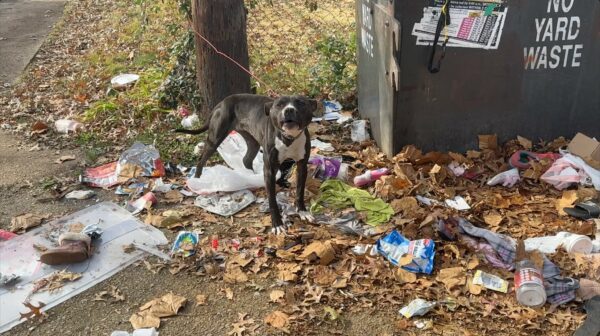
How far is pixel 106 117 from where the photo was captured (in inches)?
234

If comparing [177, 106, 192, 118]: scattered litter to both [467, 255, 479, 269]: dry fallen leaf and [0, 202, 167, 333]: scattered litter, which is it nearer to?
[0, 202, 167, 333]: scattered litter

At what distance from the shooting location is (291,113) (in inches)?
138

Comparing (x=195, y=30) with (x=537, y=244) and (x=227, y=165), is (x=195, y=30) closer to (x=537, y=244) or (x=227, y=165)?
(x=227, y=165)

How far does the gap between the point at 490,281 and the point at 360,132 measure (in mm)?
2298

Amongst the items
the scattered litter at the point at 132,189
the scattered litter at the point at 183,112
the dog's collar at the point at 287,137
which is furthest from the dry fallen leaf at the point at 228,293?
the scattered litter at the point at 183,112

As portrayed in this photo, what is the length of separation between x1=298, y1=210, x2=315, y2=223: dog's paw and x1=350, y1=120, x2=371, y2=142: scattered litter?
1.34 meters

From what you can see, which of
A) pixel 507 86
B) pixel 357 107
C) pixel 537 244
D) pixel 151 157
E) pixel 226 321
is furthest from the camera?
pixel 357 107

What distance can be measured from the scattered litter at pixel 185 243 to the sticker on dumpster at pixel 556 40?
10.0ft

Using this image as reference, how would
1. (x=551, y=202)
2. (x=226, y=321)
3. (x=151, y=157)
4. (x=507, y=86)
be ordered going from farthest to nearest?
(x=151, y=157), (x=507, y=86), (x=551, y=202), (x=226, y=321)

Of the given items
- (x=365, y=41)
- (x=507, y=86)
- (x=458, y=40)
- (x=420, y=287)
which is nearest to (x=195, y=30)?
(x=365, y=41)

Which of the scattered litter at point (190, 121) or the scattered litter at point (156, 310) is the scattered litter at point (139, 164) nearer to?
the scattered litter at point (190, 121)

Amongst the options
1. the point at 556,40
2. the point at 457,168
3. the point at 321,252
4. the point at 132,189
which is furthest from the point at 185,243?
the point at 556,40

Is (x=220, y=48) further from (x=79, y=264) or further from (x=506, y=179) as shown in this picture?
(x=506, y=179)

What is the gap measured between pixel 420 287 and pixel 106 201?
2605mm
